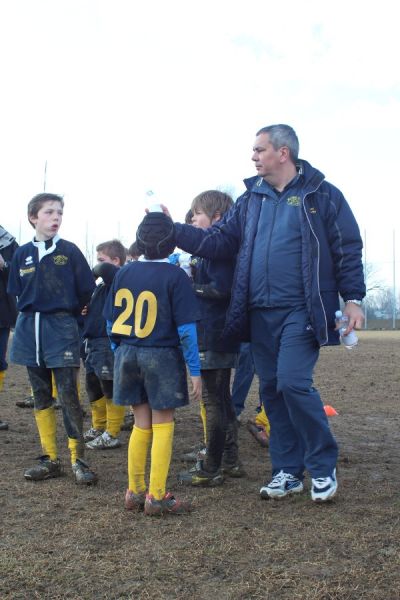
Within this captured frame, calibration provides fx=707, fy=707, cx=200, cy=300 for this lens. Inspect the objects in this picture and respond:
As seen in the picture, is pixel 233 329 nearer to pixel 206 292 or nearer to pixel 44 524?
pixel 206 292

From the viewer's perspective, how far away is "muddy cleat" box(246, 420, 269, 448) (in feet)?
20.5

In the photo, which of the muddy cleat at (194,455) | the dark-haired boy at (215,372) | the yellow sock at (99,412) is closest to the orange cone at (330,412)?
the muddy cleat at (194,455)

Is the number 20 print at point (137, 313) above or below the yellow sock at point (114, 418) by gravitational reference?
above

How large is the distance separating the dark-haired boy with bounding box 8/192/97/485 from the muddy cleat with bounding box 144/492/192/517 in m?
1.00

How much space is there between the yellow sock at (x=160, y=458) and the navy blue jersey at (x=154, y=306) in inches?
20.1

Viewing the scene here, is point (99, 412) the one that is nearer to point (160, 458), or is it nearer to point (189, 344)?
point (160, 458)

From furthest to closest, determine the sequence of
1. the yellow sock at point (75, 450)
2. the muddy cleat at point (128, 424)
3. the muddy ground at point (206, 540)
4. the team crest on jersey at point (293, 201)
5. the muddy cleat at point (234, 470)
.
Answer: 1. the muddy cleat at point (128, 424)
2. the muddy cleat at point (234, 470)
3. the yellow sock at point (75, 450)
4. the team crest on jersey at point (293, 201)
5. the muddy ground at point (206, 540)

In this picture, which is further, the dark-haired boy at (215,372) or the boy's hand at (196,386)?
the dark-haired boy at (215,372)

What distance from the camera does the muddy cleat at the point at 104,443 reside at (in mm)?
6125

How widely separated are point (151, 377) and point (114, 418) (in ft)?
7.33

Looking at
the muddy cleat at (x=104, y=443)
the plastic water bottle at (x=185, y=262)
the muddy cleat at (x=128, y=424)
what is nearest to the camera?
the plastic water bottle at (x=185, y=262)

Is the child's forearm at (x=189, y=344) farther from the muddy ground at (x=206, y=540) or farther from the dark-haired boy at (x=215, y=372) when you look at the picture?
the muddy ground at (x=206, y=540)

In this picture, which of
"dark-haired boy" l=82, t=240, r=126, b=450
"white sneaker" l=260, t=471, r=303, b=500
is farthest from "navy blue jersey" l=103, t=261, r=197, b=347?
"dark-haired boy" l=82, t=240, r=126, b=450

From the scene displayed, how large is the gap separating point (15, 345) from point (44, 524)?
1607 millimetres
